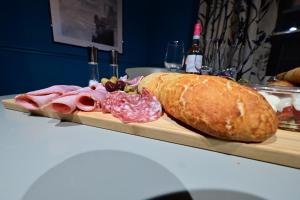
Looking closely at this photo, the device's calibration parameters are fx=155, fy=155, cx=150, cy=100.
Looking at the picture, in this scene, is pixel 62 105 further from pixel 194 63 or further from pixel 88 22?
pixel 88 22

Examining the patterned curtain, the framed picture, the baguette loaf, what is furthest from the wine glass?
the framed picture

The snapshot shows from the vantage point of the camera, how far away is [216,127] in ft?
0.98

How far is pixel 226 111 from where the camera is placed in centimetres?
30

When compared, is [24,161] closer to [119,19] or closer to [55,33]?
[55,33]

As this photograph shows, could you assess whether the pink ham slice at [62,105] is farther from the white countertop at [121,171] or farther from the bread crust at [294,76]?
the bread crust at [294,76]

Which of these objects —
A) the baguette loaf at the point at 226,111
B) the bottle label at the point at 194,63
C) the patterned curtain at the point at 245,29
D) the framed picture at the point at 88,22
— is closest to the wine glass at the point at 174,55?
the bottle label at the point at 194,63

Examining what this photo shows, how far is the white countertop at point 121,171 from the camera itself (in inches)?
7.8

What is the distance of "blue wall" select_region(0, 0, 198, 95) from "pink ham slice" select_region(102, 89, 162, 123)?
0.91 metres

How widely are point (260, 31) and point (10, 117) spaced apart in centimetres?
195

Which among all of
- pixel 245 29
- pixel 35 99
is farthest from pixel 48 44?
pixel 245 29

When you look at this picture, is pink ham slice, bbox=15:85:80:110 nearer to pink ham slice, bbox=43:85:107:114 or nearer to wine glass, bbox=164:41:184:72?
pink ham slice, bbox=43:85:107:114

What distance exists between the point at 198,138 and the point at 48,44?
1.27 metres

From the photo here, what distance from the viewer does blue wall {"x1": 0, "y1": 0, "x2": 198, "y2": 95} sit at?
3.08ft

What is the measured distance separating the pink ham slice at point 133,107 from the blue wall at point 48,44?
0.91 metres
